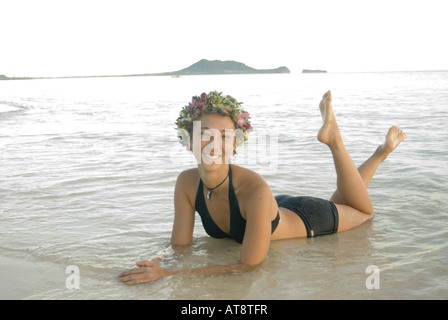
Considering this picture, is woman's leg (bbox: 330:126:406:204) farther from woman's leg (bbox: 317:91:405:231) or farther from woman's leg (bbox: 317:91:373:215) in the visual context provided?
woman's leg (bbox: 317:91:373:215)

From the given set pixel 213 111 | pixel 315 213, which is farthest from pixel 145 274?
pixel 315 213

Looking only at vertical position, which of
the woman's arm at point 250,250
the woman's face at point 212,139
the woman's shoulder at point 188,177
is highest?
the woman's face at point 212,139

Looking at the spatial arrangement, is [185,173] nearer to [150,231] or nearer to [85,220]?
[150,231]

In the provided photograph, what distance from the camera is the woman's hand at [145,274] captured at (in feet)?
11.4

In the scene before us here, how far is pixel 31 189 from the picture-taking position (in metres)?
6.55

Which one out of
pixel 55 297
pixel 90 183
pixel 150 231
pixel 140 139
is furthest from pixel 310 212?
pixel 140 139

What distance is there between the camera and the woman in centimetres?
356

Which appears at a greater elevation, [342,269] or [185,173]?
[185,173]

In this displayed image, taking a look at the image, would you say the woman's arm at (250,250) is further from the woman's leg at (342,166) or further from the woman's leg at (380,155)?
the woman's leg at (380,155)

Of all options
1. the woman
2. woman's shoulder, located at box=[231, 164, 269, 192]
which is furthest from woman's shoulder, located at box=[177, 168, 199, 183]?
woman's shoulder, located at box=[231, 164, 269, 192]

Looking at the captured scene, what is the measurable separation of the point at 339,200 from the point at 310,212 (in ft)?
1.98

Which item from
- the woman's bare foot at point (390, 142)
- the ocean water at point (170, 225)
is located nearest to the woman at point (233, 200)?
the ocean water at point (170, 225)
